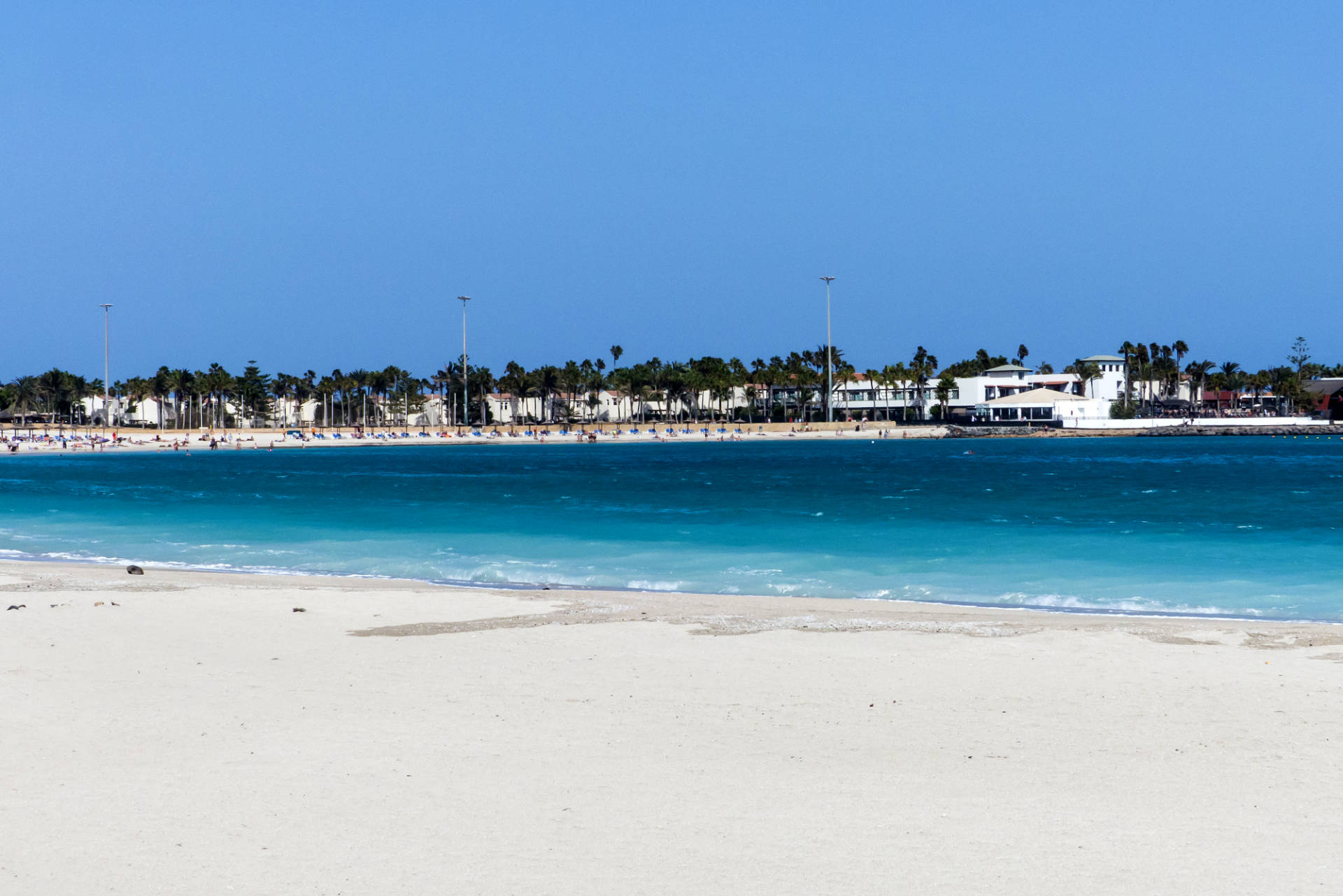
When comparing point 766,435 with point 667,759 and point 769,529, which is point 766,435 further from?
point 667,759

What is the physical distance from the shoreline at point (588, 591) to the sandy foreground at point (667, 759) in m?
2.69

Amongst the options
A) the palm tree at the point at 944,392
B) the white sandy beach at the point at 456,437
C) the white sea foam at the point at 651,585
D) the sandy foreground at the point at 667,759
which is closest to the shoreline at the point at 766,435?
the white sandy beach at the point at 456,437

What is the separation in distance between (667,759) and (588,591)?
11.7 meters

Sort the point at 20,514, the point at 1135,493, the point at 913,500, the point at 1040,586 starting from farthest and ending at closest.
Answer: the point at 1135,493 < the point at 913,500 < the point at 20,514 < the point at 1040,586

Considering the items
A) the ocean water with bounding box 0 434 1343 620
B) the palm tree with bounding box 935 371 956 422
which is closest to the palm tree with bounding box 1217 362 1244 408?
the palm tree with bounding box 935 371 956 422

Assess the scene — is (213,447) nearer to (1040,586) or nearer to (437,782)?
(1040,586)

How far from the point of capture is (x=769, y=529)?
3228 centimetres

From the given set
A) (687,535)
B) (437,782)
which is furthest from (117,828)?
(687,535)

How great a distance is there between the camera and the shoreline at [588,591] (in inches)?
661

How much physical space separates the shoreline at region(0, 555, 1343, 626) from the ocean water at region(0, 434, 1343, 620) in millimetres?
368

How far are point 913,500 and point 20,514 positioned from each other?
3047cm

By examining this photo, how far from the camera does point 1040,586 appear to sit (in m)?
20.3

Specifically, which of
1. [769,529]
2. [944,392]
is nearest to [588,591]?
[769,529]

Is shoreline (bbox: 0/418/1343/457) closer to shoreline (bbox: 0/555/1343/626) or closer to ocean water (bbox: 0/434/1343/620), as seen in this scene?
ocean water (bbox: 0/434/1343/620)
